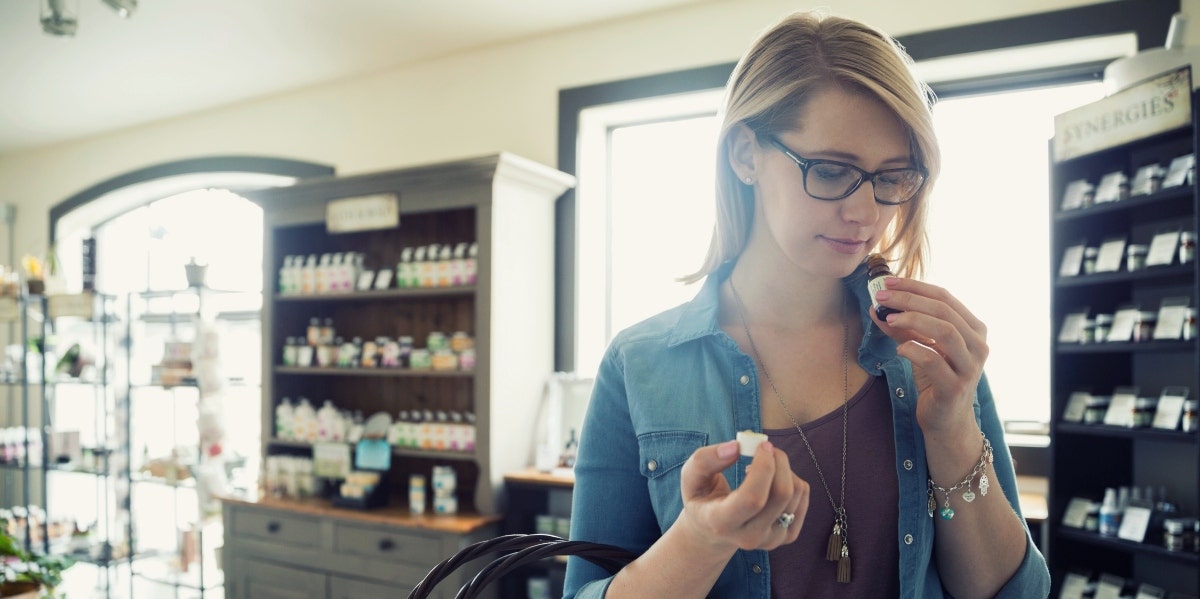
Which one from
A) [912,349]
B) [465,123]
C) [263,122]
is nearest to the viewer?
[912,349]

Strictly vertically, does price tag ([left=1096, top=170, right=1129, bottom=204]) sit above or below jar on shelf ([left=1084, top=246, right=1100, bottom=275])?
above

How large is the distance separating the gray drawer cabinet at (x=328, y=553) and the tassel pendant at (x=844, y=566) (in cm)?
240

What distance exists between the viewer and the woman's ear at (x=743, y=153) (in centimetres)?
98

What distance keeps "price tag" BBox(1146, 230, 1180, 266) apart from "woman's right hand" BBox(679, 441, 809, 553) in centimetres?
234

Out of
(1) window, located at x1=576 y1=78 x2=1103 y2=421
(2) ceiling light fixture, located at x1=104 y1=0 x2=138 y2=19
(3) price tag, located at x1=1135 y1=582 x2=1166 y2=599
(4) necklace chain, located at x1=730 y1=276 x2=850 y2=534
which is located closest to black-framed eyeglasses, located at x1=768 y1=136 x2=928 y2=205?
(4) necklace chain, located at x1=730 y1=276 x2=850 y2=534

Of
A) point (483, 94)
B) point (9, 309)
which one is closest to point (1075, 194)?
point (483, 94)

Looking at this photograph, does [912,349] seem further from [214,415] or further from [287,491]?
[214,415]

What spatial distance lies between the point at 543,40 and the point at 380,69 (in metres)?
1.07

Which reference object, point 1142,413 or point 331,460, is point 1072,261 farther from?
point 331,460

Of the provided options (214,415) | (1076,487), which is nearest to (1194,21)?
(1076,487)

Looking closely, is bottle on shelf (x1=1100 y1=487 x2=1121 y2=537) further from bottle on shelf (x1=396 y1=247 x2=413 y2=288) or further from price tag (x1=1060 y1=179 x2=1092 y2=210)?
bottle on shelf (x1=396 y1=247 x2=413 y2=288)

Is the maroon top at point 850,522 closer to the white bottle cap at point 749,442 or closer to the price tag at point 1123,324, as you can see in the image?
the white bottle cap at point 749,442

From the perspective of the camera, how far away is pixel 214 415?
4113 mm

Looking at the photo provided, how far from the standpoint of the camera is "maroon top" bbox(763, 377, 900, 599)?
941mm
